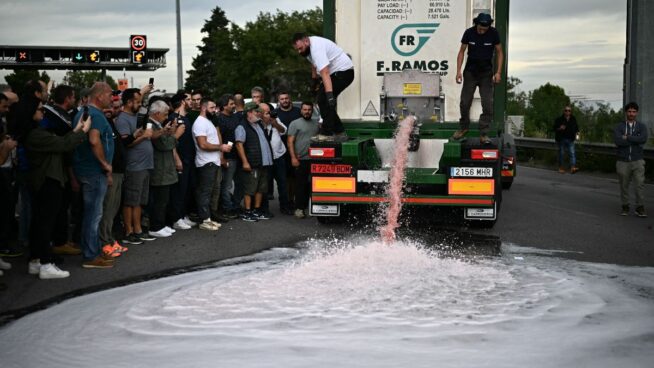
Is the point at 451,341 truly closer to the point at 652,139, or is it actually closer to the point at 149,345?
the point at 149,345

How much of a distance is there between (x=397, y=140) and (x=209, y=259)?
3913 millimetres

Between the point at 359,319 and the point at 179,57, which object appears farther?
the point at 179,57

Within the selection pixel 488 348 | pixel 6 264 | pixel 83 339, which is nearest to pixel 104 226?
pixel 6 264

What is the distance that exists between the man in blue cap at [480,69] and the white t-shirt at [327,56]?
1.68 metres

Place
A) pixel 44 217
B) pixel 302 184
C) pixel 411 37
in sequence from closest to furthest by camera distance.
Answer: pixel 44 217 < pixel 411 37 < pixel 302 184

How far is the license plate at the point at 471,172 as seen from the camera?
11727 millimetres

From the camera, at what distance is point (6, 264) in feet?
29.6

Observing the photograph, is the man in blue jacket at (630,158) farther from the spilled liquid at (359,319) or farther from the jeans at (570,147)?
the jeans at (570,147)

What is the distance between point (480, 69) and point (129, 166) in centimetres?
526

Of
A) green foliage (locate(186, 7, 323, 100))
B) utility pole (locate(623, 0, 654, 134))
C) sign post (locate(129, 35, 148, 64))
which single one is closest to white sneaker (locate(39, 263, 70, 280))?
sign post (locate(129, 35, 148, 64))

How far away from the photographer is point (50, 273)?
852cm

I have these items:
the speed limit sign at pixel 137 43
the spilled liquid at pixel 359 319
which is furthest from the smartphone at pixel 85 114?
the speed limit sign at pixel 137 43

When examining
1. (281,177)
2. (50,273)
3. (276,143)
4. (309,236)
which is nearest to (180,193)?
(309,236)

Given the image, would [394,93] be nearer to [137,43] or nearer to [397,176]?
[397,176]
